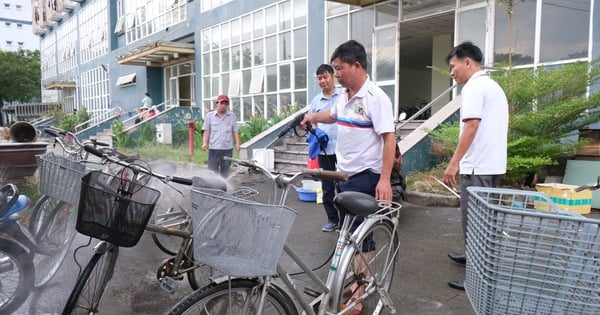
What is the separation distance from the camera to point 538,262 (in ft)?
5.17

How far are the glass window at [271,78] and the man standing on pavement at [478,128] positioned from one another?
36.3ft

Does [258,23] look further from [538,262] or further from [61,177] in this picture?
[538,262]

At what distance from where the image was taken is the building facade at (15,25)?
180ft

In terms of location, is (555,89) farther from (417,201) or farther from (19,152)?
(19,152)

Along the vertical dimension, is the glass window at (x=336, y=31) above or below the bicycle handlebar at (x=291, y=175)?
above

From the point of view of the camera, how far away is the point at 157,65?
71.5 feet

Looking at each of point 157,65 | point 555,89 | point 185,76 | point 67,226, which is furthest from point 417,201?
point 157,65

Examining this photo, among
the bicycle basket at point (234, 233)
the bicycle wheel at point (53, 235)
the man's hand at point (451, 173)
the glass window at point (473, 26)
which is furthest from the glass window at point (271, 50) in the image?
the bicycle basket at point (234, 233)

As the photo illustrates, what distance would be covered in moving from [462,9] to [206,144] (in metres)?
6.43

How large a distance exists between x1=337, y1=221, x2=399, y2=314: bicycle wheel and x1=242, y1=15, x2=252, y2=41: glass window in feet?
43.4

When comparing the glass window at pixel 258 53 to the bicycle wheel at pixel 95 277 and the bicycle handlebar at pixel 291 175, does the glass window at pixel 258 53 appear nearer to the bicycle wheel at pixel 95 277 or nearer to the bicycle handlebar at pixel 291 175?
the bicycle wheel at pixel 95 277

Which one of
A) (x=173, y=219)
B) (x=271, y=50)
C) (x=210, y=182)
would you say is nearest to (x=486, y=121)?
(x=210, y=182)

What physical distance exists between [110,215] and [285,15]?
12387 millimetres

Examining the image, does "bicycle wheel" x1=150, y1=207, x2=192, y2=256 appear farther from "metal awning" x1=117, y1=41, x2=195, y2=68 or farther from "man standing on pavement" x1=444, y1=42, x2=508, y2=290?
"metal awning" x1=117, y1=41, x2=195, y2=68
